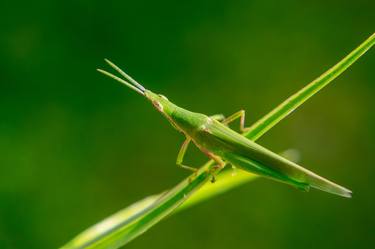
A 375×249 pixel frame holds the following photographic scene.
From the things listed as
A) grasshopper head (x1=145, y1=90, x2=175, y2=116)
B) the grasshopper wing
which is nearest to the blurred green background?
grasshopper head (x1=145, y1=90, x2=175, y2=116)

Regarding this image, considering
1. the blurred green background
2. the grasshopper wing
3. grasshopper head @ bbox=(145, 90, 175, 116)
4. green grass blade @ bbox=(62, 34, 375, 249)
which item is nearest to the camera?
green grass blade @ bbox=(62, 34, 375, 249)

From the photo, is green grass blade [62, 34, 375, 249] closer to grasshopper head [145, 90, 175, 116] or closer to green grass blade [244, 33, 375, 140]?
green grass blade [244, 33, 375, 140]

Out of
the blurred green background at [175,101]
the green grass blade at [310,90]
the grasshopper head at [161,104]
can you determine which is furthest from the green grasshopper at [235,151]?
Answer: the blurred green background at [175,101]

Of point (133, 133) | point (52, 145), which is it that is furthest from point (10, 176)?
point (133, 133)

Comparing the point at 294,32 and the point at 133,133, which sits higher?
the point at 294,32

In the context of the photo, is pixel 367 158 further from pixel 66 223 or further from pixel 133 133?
pixel 66 223

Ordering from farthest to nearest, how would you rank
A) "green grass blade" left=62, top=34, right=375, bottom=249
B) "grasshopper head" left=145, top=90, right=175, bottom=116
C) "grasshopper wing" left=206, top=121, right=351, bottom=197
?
"grasshopper head" left=145, top=90, right=175, bottom=116 < "grasshopper wing" left=206, top=121, right=351, bottom=197 < "green grass blade" left=62, top=34, right=375, bottom=249
